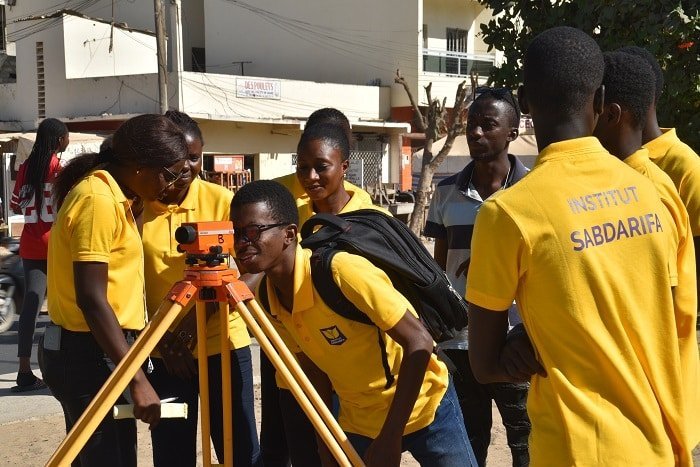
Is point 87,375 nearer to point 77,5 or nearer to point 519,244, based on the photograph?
point 519,244

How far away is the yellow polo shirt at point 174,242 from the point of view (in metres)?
3.53

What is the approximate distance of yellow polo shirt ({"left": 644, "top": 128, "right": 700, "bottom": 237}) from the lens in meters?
3.02

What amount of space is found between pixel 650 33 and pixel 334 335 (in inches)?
197

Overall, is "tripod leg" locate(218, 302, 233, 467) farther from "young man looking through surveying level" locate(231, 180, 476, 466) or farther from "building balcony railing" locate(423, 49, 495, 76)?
"building balcony railing" locate(423, 49, 495, 76)

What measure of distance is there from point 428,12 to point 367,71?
3049 millimetres

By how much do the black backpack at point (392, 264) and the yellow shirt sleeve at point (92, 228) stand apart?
0.65 m

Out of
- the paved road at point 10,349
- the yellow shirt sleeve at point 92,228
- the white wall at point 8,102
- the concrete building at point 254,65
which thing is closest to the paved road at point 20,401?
the paved road at point 10,349

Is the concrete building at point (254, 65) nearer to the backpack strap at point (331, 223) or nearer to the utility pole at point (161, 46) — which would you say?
the utility pole at point (161, 46)

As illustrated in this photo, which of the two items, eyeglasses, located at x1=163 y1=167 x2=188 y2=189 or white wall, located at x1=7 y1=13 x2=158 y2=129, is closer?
eyeglasses, located at x1=163 y1=167 x2=188 y2=189

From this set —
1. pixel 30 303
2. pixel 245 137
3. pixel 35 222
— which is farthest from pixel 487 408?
pixel 245 137

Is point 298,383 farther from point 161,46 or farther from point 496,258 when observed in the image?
point 161,46

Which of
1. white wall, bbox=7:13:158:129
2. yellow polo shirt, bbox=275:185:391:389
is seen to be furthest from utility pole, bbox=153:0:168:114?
yellow polo shirt, bbox=275:185:391:389

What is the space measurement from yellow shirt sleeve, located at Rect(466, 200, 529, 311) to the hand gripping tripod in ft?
2.56

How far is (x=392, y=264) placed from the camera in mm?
2855
